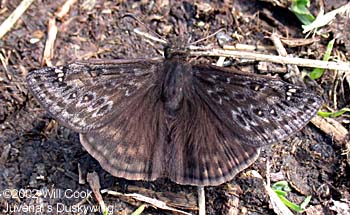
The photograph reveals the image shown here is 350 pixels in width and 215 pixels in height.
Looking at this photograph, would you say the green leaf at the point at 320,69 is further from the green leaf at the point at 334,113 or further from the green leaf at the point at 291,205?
the green leaf at the point at 291,205

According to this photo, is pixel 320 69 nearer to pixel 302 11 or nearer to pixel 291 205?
pixel 302 11

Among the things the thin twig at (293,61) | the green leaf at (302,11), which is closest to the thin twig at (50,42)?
the thin twig at (293,61)

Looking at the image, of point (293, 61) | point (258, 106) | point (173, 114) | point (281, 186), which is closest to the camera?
point (258, 106)

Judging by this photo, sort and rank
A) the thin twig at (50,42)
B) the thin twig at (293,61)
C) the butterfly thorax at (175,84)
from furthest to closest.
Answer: the thin twig at (50,42) → the thin twig at (293,61) → the butterfly thorax at (175,84)

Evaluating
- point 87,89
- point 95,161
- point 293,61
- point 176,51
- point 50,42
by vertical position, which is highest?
point 50,42

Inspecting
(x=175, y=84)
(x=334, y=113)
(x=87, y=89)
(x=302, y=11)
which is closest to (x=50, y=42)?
(x=87, y=89)
